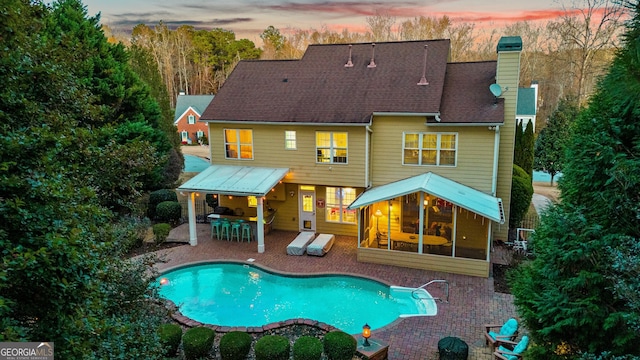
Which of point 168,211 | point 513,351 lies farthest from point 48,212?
point 168,211

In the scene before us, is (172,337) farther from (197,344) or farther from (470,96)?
(470,96)

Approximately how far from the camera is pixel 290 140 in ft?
57.2

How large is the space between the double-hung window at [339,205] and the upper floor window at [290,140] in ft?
8.35

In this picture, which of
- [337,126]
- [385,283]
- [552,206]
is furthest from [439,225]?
[552,206]

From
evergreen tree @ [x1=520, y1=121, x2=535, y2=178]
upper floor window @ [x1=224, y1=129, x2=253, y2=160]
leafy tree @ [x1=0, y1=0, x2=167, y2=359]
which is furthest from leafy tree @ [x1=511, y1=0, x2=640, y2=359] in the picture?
evergreen tree @ [x1=520, y1=121, x2=535, y2=178]

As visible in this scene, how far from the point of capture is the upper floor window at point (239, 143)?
18.1 meters

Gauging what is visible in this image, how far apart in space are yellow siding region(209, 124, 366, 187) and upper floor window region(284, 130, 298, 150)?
0.14 metres

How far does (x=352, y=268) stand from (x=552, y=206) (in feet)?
29.1

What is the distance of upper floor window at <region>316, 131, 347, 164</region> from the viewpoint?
16.7m

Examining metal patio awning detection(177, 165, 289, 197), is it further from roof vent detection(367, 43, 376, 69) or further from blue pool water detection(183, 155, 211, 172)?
blue pool water detection(183, 155, 211, 172)

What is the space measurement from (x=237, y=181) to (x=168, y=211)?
506cm

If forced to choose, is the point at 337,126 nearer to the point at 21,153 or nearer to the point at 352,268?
the point at 352,268

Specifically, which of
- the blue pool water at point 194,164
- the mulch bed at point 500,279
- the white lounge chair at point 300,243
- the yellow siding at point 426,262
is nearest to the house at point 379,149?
the yellow siding at point 426,262

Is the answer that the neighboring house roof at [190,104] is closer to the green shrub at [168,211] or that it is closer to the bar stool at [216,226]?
the green shrub at [168,211]
